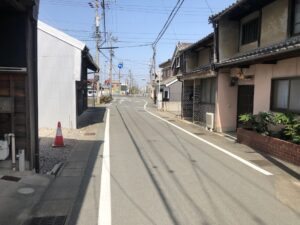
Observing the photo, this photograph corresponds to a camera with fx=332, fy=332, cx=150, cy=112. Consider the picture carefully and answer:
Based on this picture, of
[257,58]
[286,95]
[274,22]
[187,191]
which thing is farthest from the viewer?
[274,22]

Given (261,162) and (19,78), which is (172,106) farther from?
(19,78)

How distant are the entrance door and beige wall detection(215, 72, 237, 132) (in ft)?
0.96

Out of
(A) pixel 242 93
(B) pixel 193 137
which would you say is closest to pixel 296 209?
(B) pixel 193 137

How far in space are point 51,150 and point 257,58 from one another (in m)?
6.93

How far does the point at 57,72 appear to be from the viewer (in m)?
15.3

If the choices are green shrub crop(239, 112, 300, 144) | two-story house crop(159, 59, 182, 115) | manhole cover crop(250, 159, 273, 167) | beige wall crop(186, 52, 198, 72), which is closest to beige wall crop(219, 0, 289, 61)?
green shrub crop(239, 112, 300, 144)

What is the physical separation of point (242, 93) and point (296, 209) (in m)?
9.83

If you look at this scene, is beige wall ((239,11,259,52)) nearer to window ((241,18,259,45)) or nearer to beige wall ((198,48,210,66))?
window ((241,18,259,45))

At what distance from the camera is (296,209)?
5.35m

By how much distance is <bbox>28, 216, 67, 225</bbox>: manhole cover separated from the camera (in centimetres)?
475

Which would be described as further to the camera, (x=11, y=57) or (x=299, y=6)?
(x=299, y=6)

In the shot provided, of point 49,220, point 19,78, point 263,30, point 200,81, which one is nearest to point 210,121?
point 200,81

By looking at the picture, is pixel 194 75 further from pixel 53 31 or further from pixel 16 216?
pixel 16 216

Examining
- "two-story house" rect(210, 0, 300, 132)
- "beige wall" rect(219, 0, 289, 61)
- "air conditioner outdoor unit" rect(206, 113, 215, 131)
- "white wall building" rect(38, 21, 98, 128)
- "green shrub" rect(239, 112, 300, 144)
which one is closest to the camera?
"green shrub" rect(239, 112, 300, 144)
